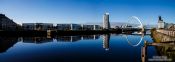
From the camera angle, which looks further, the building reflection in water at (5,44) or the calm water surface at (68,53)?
the building reflection in water at (5,44)

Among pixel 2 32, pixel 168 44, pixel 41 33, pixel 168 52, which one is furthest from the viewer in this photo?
pixel 41 33

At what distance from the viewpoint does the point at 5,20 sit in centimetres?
10806

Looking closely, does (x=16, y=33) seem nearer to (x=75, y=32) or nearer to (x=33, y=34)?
(x=33, y=34)

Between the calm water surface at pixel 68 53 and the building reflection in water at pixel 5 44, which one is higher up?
the building reflection in water at pixel 5 44

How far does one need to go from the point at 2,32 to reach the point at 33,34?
10806mm

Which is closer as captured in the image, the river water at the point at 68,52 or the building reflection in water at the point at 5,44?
the river water at the point at 68,52

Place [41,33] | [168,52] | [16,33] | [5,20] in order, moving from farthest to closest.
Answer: [5,20] → [41,33] → [16,33] → [168,52]

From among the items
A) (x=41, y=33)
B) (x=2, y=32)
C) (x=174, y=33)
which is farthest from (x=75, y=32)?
(x=174, y=33)

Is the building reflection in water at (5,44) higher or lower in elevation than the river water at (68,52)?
higher

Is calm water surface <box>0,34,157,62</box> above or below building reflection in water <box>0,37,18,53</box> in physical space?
below

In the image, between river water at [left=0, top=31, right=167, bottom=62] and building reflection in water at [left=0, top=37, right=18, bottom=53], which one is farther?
building reflection in water at [left=0, top=37, right=18, bottom=53]

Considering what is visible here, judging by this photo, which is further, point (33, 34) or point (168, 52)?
point (33, 34)

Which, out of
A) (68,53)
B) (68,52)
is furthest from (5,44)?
(68,53)

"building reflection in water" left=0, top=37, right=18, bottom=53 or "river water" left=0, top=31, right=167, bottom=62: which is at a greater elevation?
"building reflection in water" left=0, top=37, right=18, bottom=53
